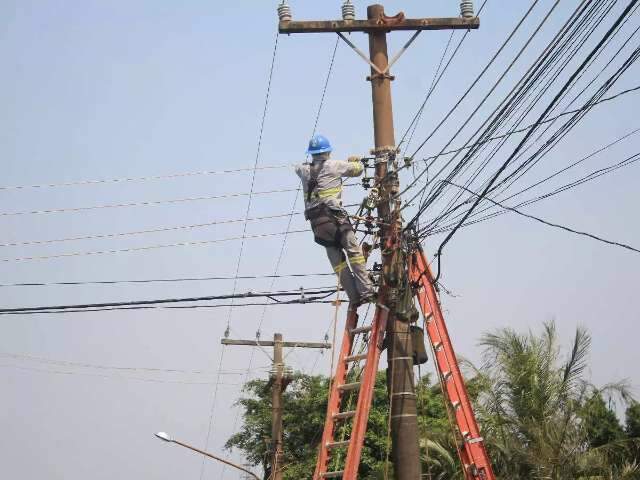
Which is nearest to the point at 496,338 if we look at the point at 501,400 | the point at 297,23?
the point at 501,400

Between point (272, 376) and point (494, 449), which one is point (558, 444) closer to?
point (494, 449)

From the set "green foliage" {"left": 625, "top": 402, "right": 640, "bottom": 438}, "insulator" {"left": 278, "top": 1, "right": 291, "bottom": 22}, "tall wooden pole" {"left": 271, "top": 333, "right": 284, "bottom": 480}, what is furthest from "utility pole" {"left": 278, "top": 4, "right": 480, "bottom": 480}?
"green foliage" {"left": 625, "top": 402, "right": 640, "bottom": 438}

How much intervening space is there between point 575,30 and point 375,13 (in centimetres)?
452

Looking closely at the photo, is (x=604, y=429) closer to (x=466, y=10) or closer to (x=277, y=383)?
(x=277, y=383)

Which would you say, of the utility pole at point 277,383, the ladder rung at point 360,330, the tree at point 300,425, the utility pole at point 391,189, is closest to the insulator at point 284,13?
the utility pole at point 391,189

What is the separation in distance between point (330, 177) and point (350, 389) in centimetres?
252

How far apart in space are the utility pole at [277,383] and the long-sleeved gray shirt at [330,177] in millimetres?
12779

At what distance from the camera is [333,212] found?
1198 centimetres

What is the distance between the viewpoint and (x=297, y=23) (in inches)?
498

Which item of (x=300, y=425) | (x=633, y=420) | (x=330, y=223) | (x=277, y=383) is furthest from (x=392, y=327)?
(x=300, y=425)

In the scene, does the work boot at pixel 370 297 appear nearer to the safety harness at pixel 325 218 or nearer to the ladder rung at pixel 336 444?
the safety harness at pixel 325 218

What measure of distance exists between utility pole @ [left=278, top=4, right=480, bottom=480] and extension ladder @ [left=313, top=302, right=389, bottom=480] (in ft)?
0.56

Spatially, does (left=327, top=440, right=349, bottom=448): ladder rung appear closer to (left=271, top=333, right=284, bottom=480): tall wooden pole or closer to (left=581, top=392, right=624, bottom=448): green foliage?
(left=581, top=392, right=624, bottom=448): green foliage

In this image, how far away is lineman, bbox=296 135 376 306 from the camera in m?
12.0
